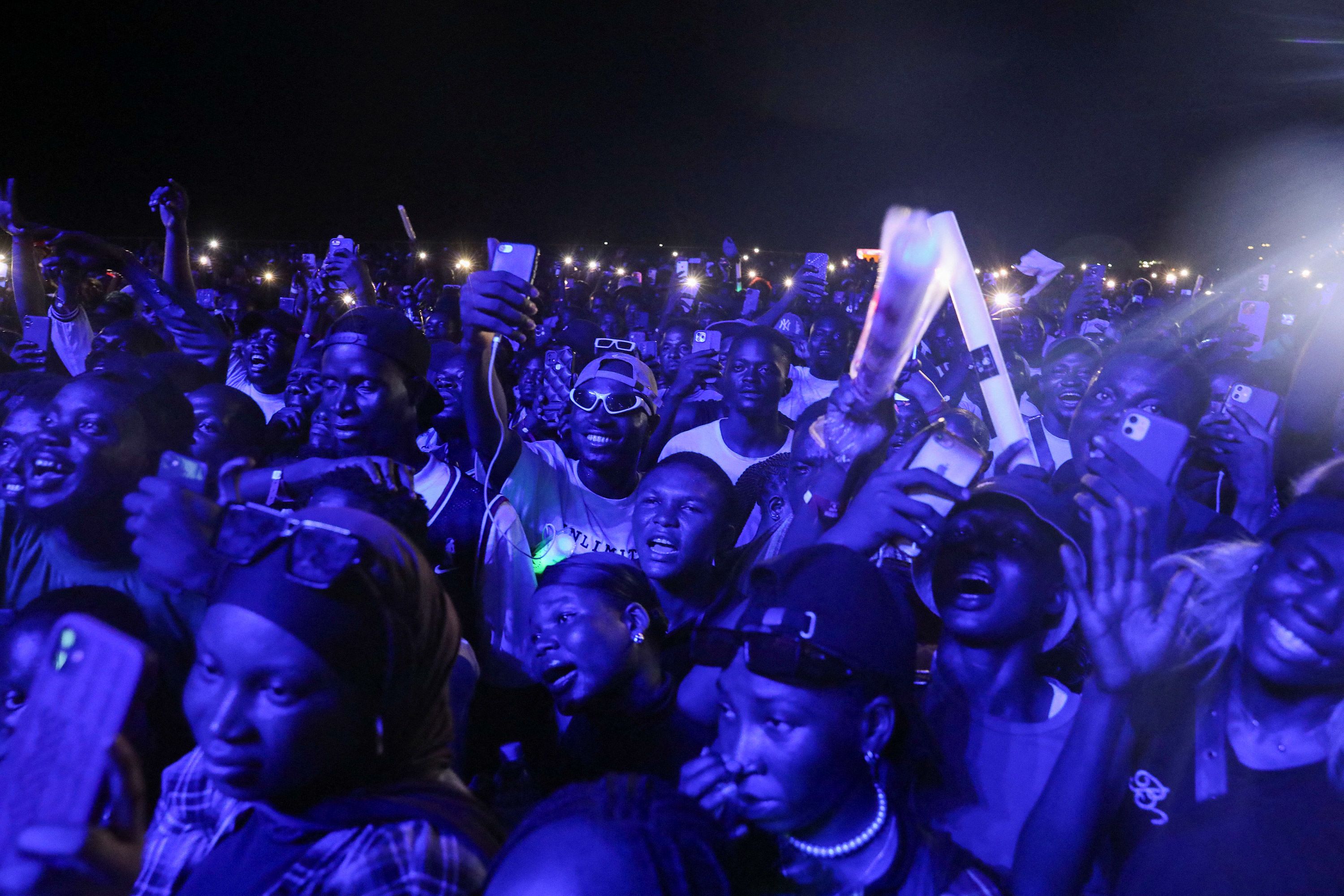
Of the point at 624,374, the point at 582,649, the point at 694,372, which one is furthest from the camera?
the point at 694,372

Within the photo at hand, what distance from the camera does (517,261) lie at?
268 centimetres

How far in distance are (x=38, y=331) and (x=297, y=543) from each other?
4.14 metres

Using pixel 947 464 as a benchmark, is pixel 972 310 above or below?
above

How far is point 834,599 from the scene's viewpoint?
1.51m

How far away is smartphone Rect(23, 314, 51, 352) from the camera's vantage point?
174 inches

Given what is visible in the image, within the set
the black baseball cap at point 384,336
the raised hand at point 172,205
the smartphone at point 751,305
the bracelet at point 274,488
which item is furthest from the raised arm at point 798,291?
the raised hand at point 172,205

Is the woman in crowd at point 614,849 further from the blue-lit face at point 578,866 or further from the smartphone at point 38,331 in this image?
the smartphone at point 38,331

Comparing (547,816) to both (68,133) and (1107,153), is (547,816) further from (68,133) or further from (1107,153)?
(1107,153)

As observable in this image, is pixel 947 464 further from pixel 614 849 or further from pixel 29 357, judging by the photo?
pixel 29 357

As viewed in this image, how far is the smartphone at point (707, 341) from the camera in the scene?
542cm

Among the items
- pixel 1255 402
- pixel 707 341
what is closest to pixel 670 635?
pixel 1255 402

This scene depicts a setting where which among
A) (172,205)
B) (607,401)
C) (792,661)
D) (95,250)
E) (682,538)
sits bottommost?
(682,538)

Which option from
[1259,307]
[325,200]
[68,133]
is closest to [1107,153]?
[325,200]

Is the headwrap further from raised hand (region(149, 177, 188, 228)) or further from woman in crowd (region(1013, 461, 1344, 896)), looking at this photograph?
raised hand (region(149, 177, 188, 228))
